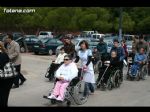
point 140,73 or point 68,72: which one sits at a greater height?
point 68,72

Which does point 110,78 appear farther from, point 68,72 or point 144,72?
point 144,72

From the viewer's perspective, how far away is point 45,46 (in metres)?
28.9

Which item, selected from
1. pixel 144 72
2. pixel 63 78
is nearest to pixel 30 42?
pixel 144 72

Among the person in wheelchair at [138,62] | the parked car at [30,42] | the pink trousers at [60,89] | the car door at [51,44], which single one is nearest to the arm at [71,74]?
the pink trousers at [60,89]

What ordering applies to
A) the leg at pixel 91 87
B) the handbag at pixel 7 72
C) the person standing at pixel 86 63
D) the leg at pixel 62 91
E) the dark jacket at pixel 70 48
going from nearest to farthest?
the handbag at pixel 7 72 → the leg at pixel 62 91 → the person standing at pixel 86 63 → the leg at pixel 91 87 → the dark jacket at pixel 70 48

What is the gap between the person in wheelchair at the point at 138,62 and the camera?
1498 centimetres

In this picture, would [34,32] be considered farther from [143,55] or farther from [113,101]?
[113,101]

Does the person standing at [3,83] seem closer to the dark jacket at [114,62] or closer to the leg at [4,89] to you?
the leg at [4,89]

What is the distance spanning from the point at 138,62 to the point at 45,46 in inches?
578

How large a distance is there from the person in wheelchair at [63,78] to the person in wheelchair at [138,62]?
16.7 ft

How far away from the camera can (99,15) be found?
4844 centimetres

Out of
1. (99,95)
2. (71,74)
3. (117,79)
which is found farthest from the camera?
(117,79)

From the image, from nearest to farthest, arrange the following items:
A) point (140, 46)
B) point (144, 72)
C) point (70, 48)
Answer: point (70, 48) < point (144, 72) < point (140, 46)
